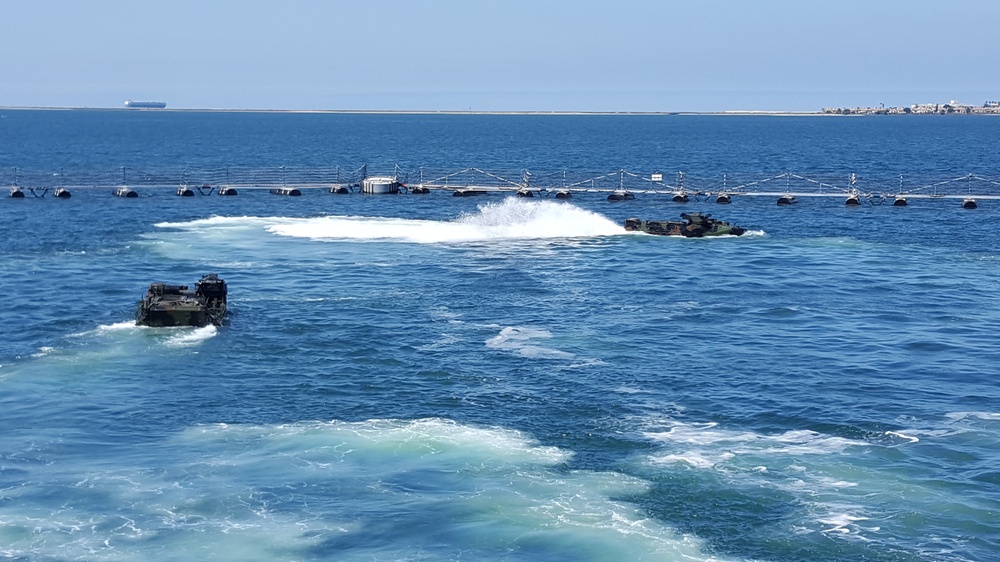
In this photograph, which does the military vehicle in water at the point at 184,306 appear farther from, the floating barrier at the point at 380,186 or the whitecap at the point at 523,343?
the floating barrier at the point at 380,186

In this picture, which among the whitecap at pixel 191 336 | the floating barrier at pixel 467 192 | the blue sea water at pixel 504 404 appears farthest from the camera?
the floating barrier at pixel 467 192

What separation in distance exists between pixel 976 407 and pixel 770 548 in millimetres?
19439

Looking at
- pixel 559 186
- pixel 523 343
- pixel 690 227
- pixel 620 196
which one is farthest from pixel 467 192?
pixel 523 343

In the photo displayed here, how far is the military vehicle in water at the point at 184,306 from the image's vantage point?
6188 cm

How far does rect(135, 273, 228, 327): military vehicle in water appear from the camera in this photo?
61875 mm

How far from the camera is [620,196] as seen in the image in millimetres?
129125

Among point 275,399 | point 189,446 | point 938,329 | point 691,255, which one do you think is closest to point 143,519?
point 189,446

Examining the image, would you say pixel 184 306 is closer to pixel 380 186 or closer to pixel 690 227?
pixel 690 227

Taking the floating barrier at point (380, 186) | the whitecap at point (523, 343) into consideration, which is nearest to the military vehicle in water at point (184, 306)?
the whitecap at point (523, 343)

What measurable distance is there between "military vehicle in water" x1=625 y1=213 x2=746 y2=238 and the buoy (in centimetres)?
2584

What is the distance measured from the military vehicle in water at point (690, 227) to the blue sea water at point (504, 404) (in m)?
Answer: 5.10

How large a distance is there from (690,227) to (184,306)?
5161 centimetres

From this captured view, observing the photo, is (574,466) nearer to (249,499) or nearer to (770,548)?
(770,548)

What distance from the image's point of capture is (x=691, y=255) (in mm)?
90562
